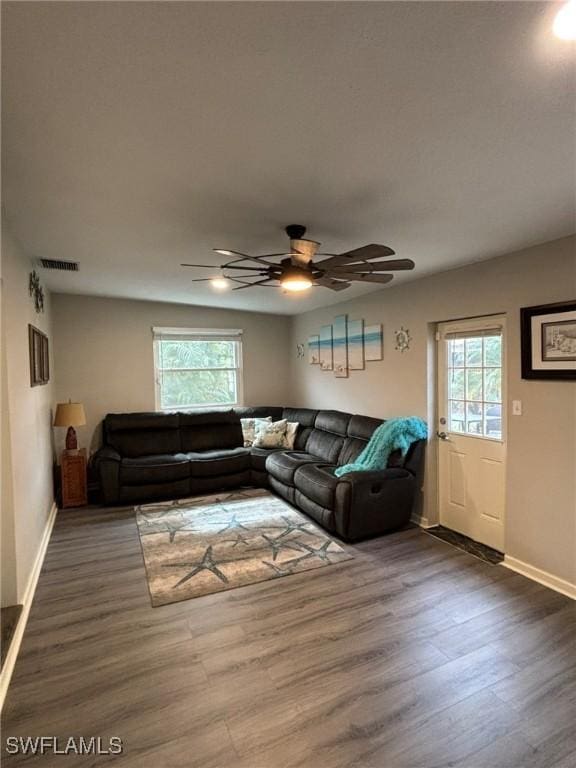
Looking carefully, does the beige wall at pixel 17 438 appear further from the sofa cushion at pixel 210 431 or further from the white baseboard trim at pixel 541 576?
the white baseboard trim at pixel 541 576

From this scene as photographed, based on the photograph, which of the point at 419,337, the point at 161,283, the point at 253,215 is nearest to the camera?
the point at 253,215

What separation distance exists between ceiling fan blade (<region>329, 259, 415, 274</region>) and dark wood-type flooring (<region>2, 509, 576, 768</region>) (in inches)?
84.0

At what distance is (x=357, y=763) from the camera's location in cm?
154

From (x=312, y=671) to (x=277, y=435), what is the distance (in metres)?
3.43

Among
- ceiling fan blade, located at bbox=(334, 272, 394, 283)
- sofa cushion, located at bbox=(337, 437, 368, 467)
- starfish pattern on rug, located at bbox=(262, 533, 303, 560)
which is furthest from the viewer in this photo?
sofa cushion, located at bbox=(337, 437, 368, 467)

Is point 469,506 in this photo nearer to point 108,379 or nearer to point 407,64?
point 407,64

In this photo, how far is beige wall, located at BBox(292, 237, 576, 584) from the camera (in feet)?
8.73

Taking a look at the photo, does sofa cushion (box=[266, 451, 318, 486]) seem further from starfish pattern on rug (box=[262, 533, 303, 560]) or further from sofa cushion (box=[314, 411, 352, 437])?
starfish pattern on rug (box=[262, 533, 303, 560])

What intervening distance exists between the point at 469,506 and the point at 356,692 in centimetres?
218

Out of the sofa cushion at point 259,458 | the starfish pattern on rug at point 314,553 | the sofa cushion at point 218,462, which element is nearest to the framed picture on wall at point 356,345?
the sofa cushion at point 259,458

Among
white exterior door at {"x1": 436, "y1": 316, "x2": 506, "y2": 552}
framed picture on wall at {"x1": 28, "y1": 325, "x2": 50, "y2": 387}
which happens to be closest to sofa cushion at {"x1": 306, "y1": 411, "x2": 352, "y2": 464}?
white exterior door at {"x1": 436, "y1": 316, "x2": 506, "y2": 552}

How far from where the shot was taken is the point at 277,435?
5.33 meters

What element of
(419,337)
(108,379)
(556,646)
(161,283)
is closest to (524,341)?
(419,337)

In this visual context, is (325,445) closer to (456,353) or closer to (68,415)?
(456,353)
